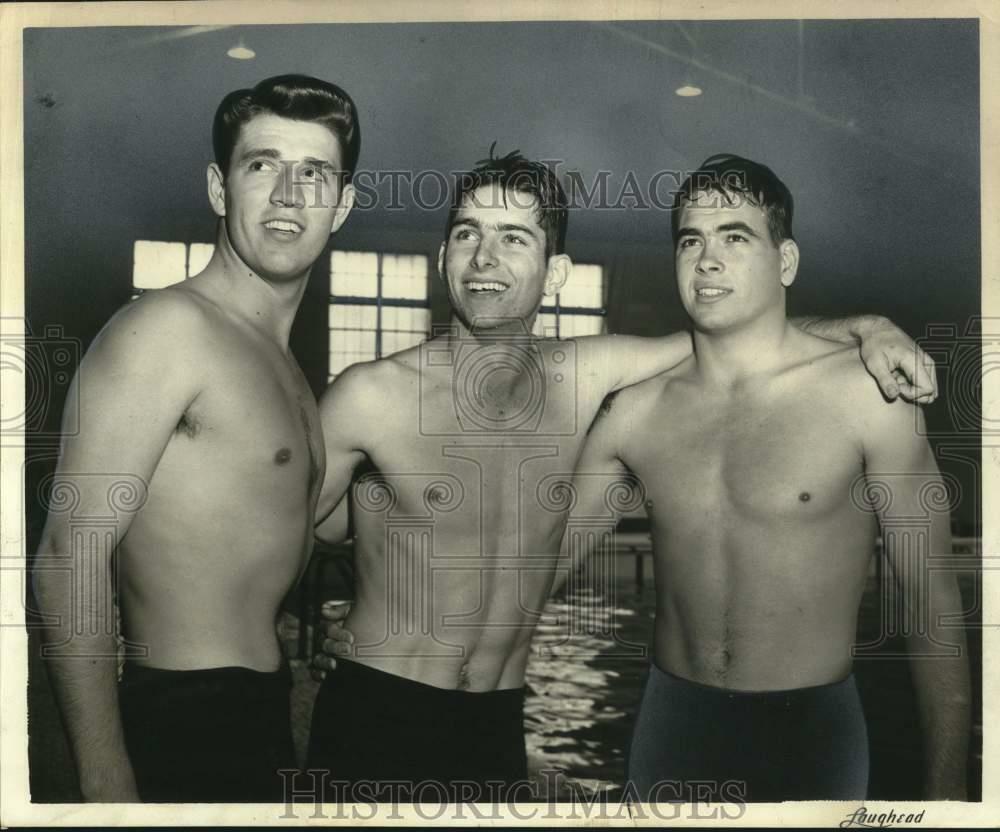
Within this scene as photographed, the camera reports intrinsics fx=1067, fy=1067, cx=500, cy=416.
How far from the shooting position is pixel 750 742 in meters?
2.86

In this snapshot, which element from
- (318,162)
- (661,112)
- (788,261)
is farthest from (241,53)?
(788,261)

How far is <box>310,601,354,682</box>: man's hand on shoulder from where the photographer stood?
2875 mm

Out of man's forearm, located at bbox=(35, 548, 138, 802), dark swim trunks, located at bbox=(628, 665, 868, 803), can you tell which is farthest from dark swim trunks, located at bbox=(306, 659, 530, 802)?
man's forearm, located at bbox=(35, 548, 138, 802)

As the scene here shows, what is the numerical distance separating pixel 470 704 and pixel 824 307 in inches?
57.0

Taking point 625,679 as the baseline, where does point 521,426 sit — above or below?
above

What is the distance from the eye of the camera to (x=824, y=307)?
2.94 m

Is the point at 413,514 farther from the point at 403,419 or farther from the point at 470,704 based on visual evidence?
the point at 470,704

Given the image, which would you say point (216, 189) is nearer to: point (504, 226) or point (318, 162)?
point (318, 162)

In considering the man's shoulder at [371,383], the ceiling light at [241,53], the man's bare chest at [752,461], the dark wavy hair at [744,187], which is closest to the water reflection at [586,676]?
the man's bare chest at [752,461]

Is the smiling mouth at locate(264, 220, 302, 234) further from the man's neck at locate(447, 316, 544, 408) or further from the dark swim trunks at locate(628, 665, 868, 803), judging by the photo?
the dark swim trunks at locate(628, 665, 868, 803)

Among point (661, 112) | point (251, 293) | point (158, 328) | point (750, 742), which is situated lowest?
point (750, 742)

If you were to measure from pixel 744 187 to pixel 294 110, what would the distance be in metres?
1.26

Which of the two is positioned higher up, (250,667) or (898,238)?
(898,238)

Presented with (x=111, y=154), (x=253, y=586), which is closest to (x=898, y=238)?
(x=253, y=586)
